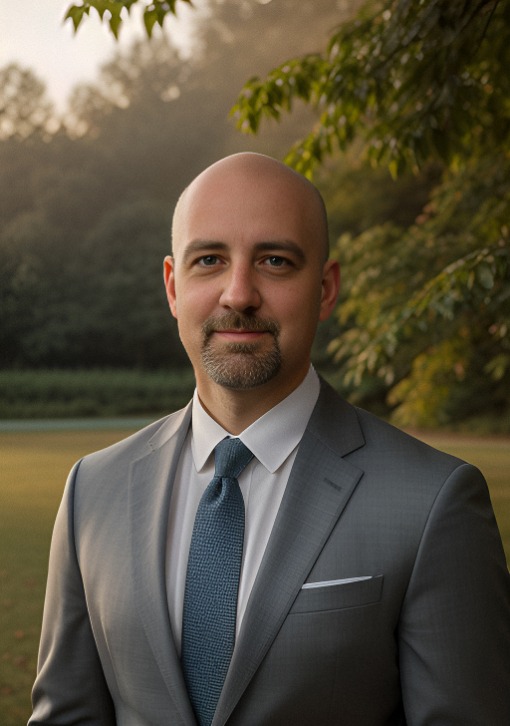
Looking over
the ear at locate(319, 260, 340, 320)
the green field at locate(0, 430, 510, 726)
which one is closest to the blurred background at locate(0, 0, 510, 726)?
the green field at locate(0, 430, 510, 726)

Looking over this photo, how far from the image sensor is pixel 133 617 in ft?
3.87

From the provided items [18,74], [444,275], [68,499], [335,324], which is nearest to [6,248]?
[18,74]

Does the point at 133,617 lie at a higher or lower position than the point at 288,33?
lower

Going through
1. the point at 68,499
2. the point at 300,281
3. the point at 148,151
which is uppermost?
the point at 148,151

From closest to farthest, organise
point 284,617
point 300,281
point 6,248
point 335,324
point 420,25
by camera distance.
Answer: point 284,617
point 300,281
point 420,25
point 6,248
point 335,324

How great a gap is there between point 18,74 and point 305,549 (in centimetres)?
931

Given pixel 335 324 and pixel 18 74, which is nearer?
pixel 18 74

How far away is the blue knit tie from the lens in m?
1.16

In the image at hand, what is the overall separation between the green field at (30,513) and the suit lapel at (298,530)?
303 cm

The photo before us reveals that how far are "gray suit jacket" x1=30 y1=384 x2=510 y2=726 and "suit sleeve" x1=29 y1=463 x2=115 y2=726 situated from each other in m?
0.04

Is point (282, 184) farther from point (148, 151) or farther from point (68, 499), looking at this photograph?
point (148, 151)

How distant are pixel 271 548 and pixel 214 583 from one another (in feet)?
0.34

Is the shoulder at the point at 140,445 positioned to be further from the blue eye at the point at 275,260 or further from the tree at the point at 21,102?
the tree at the point at 21,102

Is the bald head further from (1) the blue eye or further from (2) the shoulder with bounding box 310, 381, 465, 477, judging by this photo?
(2) the shoulder with bounding box 310, 381, 465, 477
